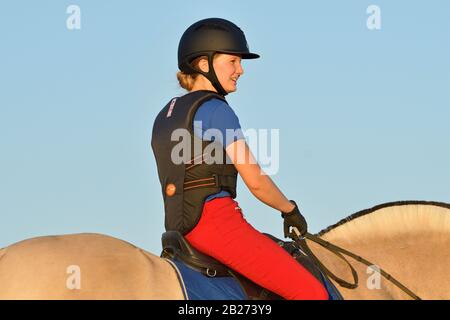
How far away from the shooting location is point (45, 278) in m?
5.51

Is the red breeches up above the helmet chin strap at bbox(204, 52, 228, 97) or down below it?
below

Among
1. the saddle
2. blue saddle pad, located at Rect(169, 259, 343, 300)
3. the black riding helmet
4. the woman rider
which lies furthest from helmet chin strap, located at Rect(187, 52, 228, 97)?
blue saddle pad, located at Rect(169, 259, 343, 300)

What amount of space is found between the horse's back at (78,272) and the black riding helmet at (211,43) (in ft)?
5.00

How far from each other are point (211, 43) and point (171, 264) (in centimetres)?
170

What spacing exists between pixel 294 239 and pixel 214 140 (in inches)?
42.8

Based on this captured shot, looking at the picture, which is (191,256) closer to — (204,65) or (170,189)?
(170,189)

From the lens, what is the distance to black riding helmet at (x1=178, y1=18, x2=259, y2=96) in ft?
21.1

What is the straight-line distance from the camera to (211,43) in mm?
6453

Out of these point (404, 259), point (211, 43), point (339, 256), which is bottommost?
point (404, 259)

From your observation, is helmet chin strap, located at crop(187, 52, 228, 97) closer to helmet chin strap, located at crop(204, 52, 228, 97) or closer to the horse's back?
helmet chin strap, located at crop(204, 52, 228, 97)

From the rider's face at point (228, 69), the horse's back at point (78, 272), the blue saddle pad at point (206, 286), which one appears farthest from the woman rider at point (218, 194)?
the horse's back at point (78, 272)

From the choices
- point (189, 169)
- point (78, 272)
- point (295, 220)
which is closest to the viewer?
point (78, 272)

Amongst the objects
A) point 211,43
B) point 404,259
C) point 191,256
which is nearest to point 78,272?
point 191,256

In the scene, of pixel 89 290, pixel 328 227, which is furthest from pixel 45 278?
pixel 328 227
